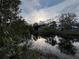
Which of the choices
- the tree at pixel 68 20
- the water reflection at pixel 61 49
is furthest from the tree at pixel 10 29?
the tree at pixel 68 20

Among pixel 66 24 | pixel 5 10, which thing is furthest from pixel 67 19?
pixel 5 10

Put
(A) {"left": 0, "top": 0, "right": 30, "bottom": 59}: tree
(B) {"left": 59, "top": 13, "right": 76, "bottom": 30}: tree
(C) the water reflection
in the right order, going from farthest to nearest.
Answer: (B) {"left": 59, "top": 13, "right": 76, "bottom": 30}: tree < (C) the water reflection < (A) {"left": 0, "top": 0, "right": 30, "bottom": 59}: tree

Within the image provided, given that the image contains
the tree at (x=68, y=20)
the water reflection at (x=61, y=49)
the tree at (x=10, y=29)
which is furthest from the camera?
the tree at (x=68, y=20)

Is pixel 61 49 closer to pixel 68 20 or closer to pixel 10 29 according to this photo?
pixel 10 29

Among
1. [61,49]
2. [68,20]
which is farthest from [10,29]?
[68,20]

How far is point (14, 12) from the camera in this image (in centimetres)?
1917

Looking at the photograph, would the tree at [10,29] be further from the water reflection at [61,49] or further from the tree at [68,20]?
the tree at [68,20]

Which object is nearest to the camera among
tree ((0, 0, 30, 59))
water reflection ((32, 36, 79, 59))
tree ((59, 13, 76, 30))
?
tree ((0, 0, 30, 59))

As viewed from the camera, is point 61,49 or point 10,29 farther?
point 61,49

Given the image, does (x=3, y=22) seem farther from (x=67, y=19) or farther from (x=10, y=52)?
(x=67, y=19)

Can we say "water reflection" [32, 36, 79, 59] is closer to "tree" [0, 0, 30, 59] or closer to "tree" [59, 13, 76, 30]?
"tree" [0, 0, 30, 59]

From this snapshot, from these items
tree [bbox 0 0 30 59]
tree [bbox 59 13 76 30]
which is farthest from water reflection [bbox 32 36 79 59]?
tree [bbox 59 13 76 30]

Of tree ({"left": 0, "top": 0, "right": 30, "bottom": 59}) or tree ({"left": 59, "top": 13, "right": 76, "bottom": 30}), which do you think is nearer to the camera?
tree ({"left": 0, "top": 0, "right": 30, "bottom": 59})

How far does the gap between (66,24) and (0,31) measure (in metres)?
71.5
